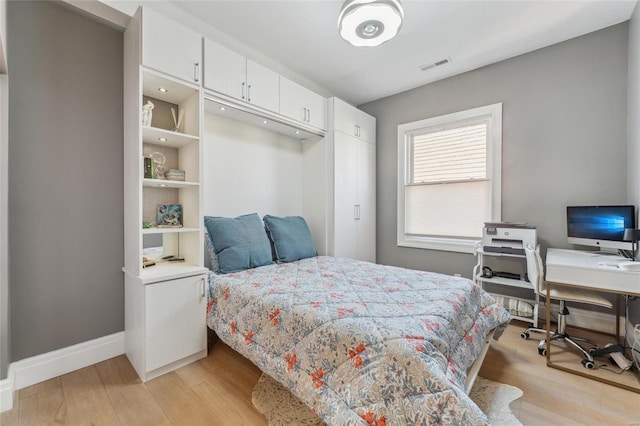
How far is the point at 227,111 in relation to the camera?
255cm

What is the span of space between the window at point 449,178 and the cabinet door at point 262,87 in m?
1.94

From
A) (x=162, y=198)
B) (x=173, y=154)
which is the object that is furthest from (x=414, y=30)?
(x=162, y=198)

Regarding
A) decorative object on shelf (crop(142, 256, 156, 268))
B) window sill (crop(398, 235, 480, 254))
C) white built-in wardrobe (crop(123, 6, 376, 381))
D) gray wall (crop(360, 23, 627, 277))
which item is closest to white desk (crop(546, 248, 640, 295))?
gray wall (crop(360, 23, 627, 277))

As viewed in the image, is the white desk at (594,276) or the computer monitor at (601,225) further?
the computer monitor at (601,225)

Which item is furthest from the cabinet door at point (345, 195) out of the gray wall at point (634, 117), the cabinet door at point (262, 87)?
the gray wall at point (634, 117)

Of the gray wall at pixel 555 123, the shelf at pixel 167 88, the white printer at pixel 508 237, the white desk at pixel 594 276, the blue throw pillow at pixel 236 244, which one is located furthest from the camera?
the white printer at pixel 508 237

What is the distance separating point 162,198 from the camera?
7.61 ft

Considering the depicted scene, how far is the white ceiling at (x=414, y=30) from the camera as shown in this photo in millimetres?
2221

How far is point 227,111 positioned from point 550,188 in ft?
11.1

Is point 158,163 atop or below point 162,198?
atop

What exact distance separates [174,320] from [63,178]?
1.29 metres

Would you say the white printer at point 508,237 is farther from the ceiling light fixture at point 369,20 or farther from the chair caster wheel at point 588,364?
the ceiling light fixture at point 369,20

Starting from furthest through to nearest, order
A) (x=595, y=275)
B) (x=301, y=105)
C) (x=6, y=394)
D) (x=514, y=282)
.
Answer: (x=301, y=105)
(x=514, y=282)
(x=595, y=275)
(x=6, y=394)

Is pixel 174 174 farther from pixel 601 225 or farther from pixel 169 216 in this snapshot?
pixel 601 225
